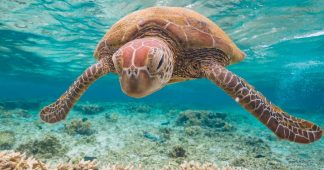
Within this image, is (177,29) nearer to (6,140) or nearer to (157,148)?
(157,148)

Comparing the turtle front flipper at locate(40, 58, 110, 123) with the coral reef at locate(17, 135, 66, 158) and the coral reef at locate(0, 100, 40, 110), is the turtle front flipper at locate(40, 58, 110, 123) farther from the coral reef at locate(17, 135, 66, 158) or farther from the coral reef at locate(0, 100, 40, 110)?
the coral reef at locate(0, 100, 40, 110)

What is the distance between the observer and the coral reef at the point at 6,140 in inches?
340

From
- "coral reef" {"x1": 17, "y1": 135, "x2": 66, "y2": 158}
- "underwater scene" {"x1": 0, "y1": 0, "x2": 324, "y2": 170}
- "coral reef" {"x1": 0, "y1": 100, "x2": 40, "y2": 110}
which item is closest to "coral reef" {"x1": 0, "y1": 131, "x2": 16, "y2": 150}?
"underwater scene" {"x1": 0, "y1": 0, "x2": 324, "y2": 170}

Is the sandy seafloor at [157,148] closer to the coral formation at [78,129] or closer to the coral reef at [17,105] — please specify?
the coral formation at [78,129]

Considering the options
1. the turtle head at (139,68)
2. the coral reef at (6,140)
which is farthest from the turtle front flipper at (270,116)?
the coral reef at (6,140)

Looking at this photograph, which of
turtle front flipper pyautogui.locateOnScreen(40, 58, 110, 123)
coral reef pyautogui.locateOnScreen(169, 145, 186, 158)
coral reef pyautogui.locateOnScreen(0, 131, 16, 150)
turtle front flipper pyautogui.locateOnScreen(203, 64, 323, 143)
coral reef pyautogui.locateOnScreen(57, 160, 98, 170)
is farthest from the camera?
coral reef pyautogui.locateOnScreen(0, 131, 16, 150)

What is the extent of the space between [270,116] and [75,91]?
12.5ft

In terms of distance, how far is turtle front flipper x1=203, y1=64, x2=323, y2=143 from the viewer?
12.3 ft

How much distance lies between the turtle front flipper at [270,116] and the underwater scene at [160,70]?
0.05 ft

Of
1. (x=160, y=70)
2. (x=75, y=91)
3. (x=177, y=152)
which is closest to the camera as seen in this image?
(x=160, y=70)

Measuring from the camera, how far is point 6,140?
8977mm

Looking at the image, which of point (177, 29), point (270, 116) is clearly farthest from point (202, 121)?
point (270, 116)

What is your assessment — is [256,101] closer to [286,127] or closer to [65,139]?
[286,127]

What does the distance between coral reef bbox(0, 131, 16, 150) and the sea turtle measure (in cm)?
455
